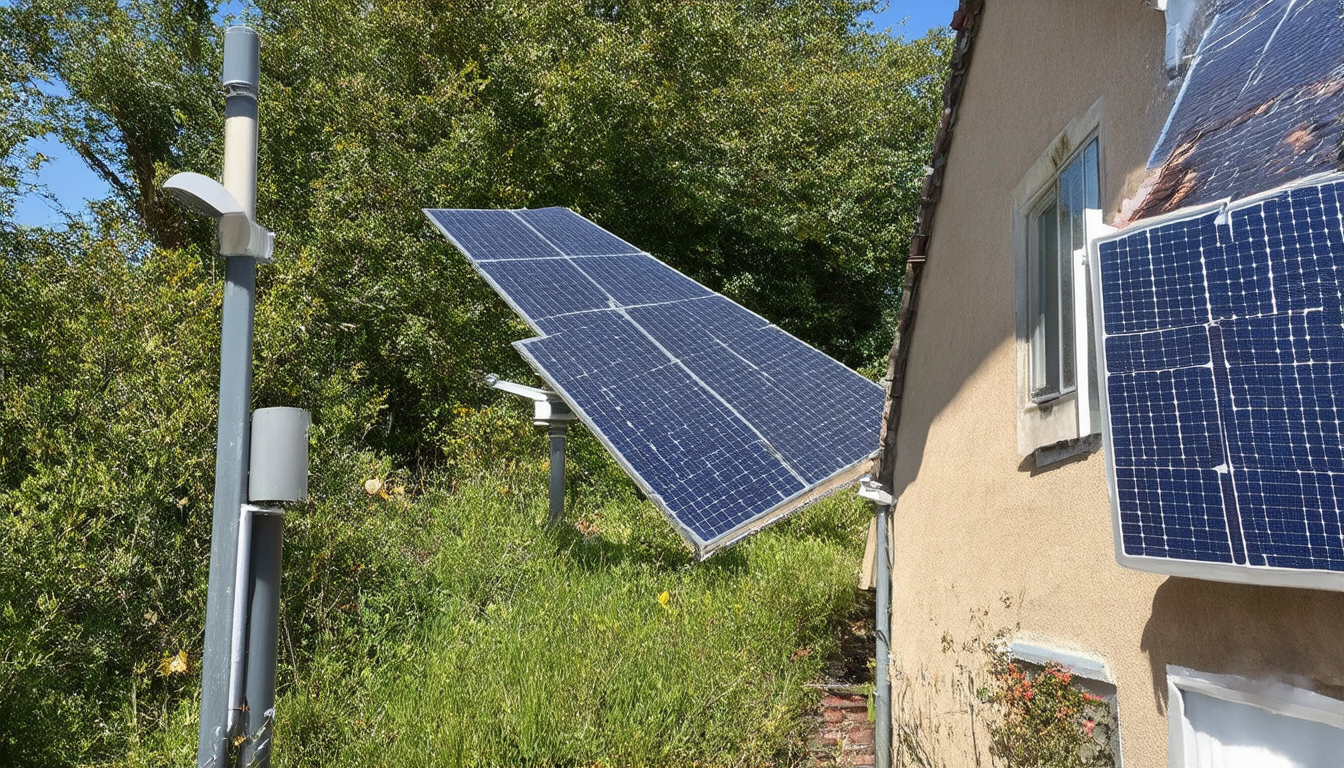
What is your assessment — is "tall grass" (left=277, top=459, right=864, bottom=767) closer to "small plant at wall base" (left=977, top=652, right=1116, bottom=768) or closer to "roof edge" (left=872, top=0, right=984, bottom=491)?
"roof edge" (left=872, top=0, right=984, bottom=491)

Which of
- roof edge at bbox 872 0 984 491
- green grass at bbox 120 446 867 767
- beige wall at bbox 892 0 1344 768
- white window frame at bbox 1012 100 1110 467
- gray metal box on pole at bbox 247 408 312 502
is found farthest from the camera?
green grass at bbox 120 446 867 767

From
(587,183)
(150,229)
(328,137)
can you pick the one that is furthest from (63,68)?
(587,183)

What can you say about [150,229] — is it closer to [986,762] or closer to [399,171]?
[399,171]

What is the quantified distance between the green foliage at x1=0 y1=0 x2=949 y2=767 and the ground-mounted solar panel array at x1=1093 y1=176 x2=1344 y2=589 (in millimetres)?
4887

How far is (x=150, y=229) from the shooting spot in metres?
19.4

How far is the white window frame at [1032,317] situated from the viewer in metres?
3.42

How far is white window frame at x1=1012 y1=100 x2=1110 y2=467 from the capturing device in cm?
342

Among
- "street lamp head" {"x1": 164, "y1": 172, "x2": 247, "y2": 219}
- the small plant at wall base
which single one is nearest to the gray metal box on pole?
"street lamp head" {"x1": 164, "y1": 172, "x2": 247, "y2": 219}

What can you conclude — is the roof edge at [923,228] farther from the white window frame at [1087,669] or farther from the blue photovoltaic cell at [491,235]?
the blue photovoltaic cell at [491,235]

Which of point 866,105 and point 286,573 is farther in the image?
point 866,105

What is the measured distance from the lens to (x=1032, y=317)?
16.9ft

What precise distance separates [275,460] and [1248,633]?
12.9 feet

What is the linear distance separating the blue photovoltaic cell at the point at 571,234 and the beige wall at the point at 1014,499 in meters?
4.37

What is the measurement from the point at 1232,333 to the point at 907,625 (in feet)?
16.9
